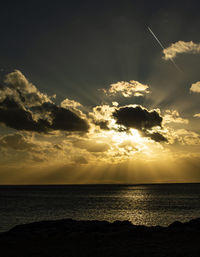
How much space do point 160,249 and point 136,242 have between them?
9.16ft

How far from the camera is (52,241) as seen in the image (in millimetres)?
22203

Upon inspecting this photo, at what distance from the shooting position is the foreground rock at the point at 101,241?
17906 mm

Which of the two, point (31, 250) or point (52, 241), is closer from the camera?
point (31, 250)

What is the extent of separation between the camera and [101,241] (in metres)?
21.3

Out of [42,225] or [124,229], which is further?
[42,225]

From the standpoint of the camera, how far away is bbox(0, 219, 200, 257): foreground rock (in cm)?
1791

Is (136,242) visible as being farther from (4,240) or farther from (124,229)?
(4,240)

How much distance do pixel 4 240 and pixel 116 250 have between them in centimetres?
1059

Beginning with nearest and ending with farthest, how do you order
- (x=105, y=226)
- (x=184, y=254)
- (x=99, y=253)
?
(x=184, y=254) → (x=99, y=253) → (x=105, y=226)

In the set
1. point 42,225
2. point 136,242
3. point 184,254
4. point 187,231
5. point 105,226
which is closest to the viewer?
point 184,254

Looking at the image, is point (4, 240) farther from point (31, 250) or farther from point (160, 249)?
point (160, 249)

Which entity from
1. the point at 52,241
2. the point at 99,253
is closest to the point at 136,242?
the point at 99,253

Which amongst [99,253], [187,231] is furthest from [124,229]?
[99,253]

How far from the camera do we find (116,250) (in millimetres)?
18391
